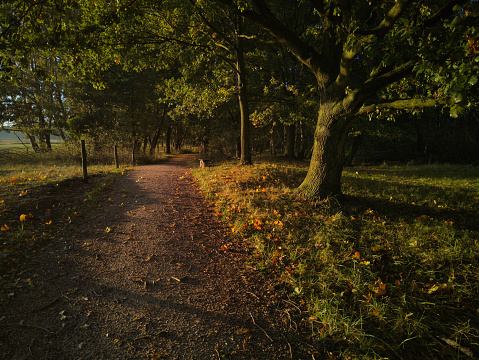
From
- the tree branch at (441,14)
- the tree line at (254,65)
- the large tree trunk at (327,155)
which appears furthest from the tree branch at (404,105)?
the tree branch at (441,14)

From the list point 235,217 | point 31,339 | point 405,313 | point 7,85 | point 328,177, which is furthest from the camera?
point 7,85

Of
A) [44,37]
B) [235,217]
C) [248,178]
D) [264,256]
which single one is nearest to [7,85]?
[44,37]

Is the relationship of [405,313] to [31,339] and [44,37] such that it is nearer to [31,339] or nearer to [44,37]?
[31,339]

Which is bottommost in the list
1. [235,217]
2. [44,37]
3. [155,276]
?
[155,276]

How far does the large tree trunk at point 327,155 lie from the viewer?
18.8 feet

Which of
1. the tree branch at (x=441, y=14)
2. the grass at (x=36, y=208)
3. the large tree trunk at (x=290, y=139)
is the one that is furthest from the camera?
the large tree trunk at (x=290, y=139)

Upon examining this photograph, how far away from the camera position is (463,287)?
3.36 m

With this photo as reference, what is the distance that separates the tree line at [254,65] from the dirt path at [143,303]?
3412 mm

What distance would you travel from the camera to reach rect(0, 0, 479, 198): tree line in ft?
13.4

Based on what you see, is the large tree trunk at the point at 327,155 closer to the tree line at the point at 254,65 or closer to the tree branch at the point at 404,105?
→ the tree line at the point at 254,65

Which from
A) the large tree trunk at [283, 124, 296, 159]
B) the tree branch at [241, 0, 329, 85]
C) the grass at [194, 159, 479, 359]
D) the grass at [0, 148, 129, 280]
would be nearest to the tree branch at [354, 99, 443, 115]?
the tree branch at [241, 0, 329, 85]

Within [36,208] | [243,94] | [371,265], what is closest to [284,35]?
[243,94]

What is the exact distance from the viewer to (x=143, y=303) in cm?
296

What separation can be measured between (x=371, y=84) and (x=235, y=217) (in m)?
4.23
